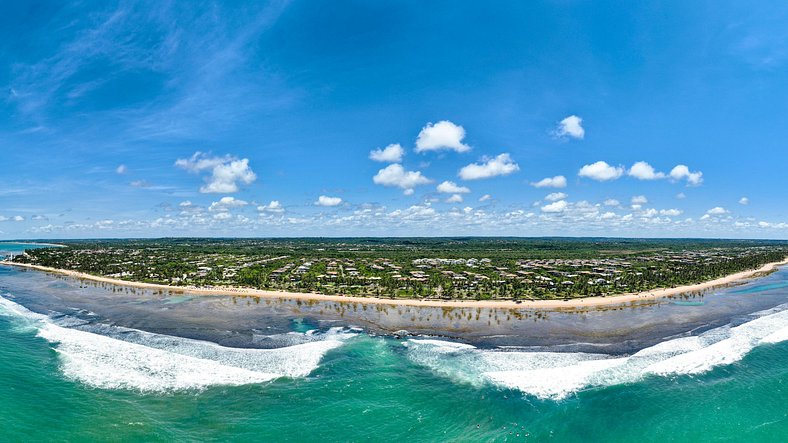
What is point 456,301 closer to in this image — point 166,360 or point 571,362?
point 571,362

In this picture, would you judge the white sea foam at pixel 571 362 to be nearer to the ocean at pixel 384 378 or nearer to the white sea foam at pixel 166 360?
the ocean at pixel 384 378

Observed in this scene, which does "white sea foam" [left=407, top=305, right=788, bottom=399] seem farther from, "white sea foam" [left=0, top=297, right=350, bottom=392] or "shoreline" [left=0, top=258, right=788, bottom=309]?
"shoreline" [left=0, top=258, right=788, bottom=309]

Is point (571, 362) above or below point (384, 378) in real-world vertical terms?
above

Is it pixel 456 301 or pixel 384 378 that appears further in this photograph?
pixel 456 301

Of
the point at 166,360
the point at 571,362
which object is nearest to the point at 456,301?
the point at 571,362

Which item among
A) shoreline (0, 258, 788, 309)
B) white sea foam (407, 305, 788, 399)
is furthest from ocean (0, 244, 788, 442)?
shoreline (0, 258, 788, 309)

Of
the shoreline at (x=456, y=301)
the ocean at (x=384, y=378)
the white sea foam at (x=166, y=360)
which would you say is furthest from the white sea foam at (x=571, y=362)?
the shoreline at (x=456, y=301)

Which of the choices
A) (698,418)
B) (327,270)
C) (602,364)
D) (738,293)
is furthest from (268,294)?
(738,293)

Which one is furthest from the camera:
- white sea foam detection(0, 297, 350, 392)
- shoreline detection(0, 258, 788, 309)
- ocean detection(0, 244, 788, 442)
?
shoreline detection(0, 258, 788, 309)
